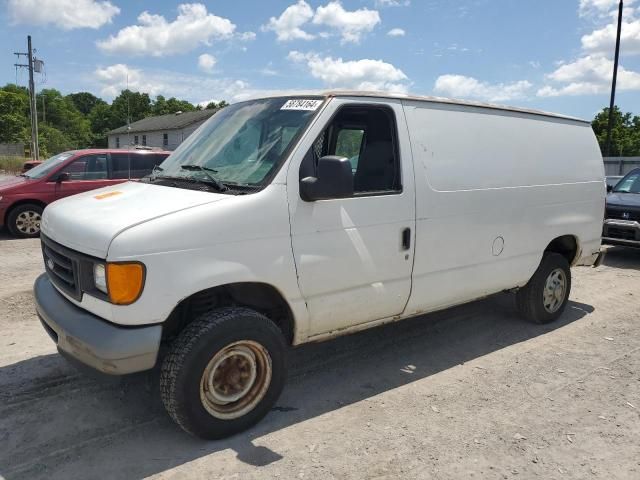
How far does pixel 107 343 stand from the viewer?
9.64 ft

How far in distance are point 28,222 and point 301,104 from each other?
8688 mm

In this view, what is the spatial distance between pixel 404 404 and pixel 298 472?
1.14 m

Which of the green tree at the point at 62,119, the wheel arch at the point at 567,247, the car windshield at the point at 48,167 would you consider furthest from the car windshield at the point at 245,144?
the green tree at the point at 62,119

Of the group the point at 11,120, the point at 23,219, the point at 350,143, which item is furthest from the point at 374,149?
the point at 11,120

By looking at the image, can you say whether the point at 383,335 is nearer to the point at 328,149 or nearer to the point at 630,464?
the point at 328,149

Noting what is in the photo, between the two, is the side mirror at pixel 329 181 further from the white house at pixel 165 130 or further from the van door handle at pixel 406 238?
the white house at pixel 165 130

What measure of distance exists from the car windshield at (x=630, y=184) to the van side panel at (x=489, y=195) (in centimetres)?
497

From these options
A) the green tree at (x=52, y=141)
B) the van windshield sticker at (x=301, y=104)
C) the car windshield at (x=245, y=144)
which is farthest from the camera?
the green tree at (x=52, y=141)

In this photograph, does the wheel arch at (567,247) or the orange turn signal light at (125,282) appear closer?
the orange turn signal light at (125,282)

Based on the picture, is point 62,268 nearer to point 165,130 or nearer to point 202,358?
point 202,358

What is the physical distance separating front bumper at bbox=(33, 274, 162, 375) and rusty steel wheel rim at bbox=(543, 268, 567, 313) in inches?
167

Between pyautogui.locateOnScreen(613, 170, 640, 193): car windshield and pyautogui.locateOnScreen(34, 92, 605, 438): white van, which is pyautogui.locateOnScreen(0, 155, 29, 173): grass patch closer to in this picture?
pyautogui.locateOnScreen(613, 170, 640, 193): car windshield

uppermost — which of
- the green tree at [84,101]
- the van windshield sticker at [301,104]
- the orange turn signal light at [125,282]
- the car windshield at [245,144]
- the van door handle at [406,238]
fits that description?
the green tree at [84,101]

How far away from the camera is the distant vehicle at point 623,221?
29.0 ft
